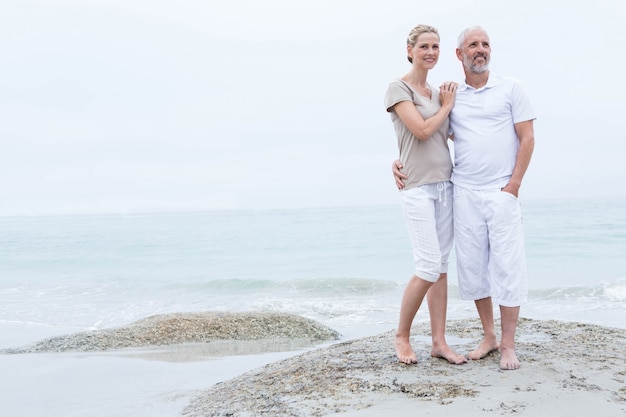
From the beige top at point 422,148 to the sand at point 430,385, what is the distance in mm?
1197

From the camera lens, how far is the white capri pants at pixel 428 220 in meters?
4.02

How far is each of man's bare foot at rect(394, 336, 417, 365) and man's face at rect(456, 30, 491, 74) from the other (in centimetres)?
180

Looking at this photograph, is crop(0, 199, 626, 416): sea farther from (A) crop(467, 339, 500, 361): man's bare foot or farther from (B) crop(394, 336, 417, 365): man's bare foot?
(A) crop(467, 339, 500, 361): man's bare foot

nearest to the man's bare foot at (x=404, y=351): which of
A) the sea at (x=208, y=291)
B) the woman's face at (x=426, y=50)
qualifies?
the sea at (x=208, y=291)

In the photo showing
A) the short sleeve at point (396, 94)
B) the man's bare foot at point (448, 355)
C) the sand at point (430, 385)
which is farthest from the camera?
the man's bare foot at point (448, 355)

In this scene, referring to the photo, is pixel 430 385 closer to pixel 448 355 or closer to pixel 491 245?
pixel 448 355

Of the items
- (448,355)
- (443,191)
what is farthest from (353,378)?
(443,191)

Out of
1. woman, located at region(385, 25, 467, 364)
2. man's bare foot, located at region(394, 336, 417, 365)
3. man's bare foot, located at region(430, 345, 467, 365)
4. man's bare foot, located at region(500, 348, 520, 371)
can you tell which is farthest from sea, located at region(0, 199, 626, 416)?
man's bare foot, located at region(500, 348, 520, 371)

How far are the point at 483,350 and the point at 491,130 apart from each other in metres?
1.44

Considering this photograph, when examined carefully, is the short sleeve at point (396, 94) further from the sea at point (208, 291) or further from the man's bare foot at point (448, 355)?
the sea at point (208, 291)

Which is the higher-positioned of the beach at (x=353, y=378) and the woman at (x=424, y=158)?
the woman at (x=424, y=158)

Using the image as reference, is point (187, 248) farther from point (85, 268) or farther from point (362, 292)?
point (362, 292)

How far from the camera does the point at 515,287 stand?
3.98 meters

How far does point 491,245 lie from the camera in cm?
403
